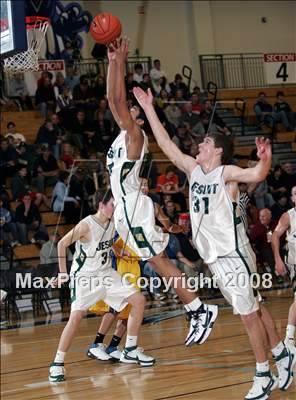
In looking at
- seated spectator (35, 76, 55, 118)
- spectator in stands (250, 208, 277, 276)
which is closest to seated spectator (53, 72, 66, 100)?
seated spectator (35, 76, 55, 118)

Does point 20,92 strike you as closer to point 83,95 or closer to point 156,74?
point 83,95

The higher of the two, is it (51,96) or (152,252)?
(51,96)

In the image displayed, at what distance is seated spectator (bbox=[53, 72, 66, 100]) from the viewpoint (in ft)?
53.7

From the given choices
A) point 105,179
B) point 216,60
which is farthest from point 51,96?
point 105,179

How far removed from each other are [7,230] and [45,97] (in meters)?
3.44

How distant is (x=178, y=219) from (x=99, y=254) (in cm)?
166

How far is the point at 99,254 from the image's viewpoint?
9375 mm

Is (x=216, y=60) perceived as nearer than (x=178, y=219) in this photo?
No

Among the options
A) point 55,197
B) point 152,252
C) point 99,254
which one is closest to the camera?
point 152,252

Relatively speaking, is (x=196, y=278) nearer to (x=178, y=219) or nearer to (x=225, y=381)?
(x=178, y=219)

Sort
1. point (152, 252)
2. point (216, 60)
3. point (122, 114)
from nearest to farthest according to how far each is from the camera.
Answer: point (122, 114), point (152, 252), point (216, 60)

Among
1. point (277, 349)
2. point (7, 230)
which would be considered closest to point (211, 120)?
point (277, 349)

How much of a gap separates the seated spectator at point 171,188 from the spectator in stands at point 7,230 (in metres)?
3.84

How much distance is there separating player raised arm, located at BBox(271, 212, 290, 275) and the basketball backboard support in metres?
3.47
